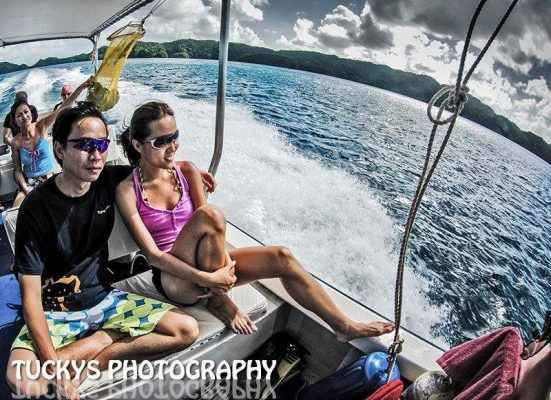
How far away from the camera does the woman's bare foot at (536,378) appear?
3.15 feet

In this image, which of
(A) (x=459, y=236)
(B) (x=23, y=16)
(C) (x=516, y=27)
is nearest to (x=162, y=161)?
(B) (x=23, y=16)

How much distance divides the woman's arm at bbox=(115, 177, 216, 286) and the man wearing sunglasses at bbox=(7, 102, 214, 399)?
0.08m

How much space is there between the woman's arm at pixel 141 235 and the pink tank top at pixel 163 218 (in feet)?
0.11

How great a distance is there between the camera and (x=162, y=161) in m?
1.66

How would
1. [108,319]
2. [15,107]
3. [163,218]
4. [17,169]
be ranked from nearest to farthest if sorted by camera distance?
[108,319] → [163,218] → [15,107] → [17,169]

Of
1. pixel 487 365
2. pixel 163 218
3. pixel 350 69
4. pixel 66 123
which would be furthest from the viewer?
pixel 350 69

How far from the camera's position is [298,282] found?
5.50 feet

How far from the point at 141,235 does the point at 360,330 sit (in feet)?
3.54

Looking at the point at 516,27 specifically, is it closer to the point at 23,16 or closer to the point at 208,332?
the point at 23,16

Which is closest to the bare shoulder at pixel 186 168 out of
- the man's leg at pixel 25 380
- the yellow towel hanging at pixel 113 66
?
the man's leg at pixel 25 380

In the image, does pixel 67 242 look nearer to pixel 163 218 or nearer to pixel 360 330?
pixel 163 218

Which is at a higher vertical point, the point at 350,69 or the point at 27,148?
the point at 350,69

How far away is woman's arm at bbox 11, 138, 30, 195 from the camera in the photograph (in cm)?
289

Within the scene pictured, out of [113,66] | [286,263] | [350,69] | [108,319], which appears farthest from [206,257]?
[350,69]
